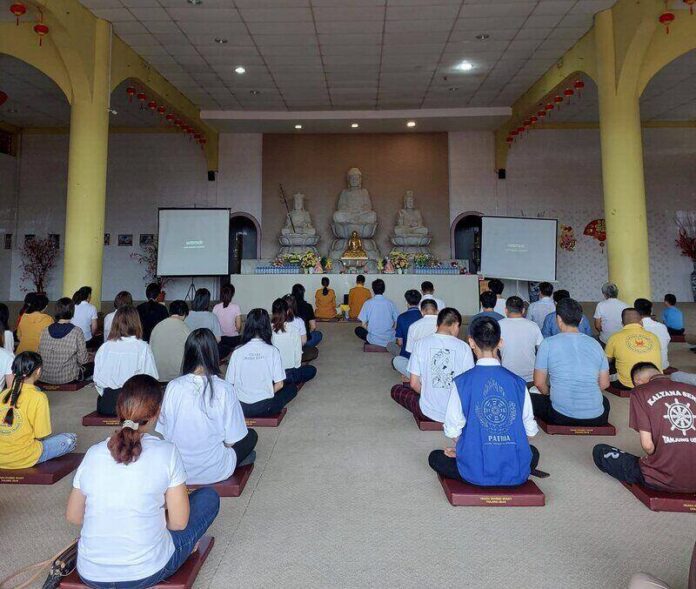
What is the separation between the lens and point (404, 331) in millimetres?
4793

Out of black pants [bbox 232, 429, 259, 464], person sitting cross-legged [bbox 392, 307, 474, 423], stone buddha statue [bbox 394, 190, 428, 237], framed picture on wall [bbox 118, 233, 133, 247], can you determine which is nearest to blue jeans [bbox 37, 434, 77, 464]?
black pants [bbox 232, 429, 259, 464]

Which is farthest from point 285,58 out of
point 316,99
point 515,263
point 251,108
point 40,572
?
point 40,572

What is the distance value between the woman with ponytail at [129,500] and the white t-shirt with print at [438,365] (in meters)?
1.82

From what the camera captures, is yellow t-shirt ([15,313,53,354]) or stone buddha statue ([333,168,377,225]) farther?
stone buddha statue ([333,168,377,225])

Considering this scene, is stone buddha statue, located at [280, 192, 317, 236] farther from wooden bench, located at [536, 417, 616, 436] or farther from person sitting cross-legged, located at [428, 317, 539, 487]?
person sitting cross-legged, located at [428, 317, 539, 487]

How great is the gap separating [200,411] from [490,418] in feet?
4.47

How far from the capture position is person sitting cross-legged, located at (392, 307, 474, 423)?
9.68ft

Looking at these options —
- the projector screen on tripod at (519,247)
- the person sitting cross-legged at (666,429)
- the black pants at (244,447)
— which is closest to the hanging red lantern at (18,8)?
the black pants at (244,447)

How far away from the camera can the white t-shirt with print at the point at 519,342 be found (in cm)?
380

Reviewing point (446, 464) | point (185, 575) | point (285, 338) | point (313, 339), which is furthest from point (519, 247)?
point (185, 575)

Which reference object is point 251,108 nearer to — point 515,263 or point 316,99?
point 316,99

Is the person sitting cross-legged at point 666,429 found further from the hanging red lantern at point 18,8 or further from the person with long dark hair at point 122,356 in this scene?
the hanging red lantern at point 18,8

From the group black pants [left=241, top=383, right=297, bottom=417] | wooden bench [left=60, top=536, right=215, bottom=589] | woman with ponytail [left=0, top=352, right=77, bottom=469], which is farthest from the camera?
black pants [left=241, top=383, right=297, bottom=417]

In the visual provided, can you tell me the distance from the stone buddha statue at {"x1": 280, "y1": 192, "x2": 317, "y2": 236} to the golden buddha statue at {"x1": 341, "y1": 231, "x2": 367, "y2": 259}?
94 cm
